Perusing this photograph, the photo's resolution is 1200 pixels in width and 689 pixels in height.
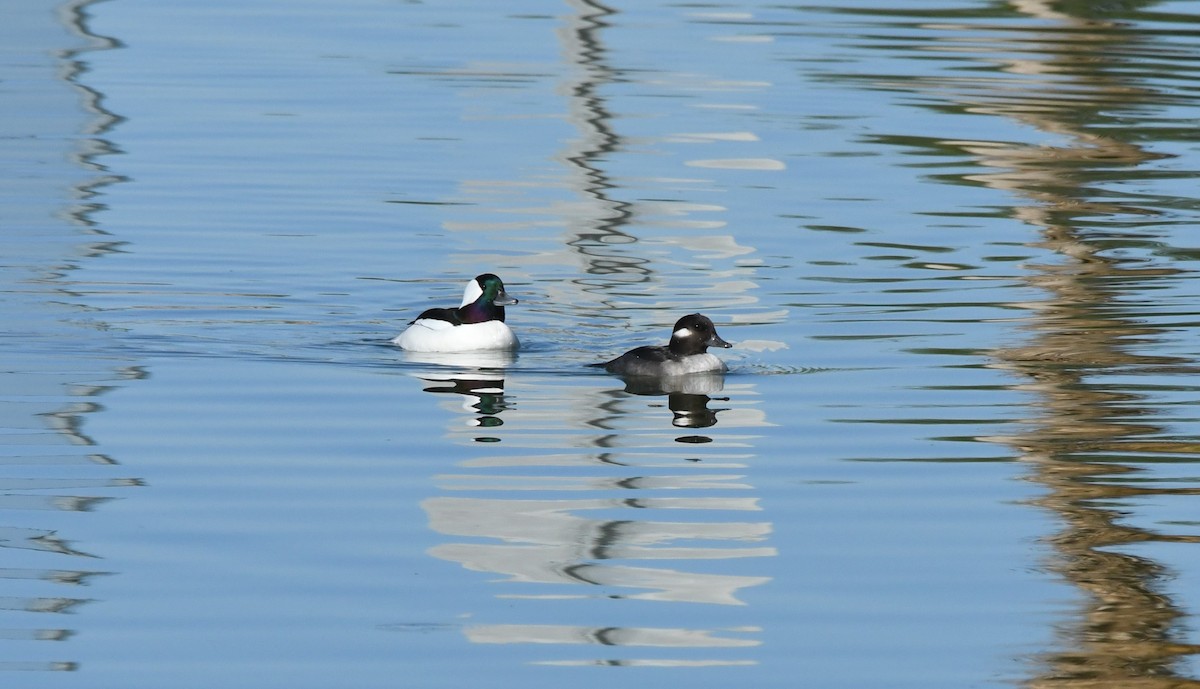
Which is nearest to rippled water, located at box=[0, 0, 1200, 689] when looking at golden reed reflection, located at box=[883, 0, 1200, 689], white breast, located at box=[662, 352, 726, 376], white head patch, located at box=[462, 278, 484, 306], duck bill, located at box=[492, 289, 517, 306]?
golden reed reflection, located at box=[883, 0, 1200, 689]

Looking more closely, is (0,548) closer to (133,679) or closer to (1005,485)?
(133,679)

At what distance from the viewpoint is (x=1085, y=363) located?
1336 cm

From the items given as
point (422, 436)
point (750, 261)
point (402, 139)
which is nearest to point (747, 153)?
point (402, 139)

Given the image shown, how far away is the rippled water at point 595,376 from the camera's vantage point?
27.0 ft

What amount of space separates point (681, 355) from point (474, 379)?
1.26m

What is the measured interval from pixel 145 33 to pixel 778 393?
19734mm

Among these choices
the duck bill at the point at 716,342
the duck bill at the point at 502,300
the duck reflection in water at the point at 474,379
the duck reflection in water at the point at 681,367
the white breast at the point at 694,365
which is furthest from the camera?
the duck bill at the point at 502,300

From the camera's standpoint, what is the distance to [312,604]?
838 cm

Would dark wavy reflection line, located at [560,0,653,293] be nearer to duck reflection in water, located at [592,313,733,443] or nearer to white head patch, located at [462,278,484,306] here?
white head patch, located at [462,278,484,306]

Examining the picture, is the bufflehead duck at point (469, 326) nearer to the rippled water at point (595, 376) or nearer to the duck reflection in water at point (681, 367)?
the rippled water at point (595, 376)

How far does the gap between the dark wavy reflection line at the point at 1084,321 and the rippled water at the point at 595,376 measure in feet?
0.12

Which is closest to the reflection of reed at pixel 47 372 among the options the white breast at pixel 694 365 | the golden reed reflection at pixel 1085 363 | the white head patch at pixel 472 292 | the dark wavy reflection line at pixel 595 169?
the white head patch at pixel 472 292

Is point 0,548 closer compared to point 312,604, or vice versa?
point 312,604

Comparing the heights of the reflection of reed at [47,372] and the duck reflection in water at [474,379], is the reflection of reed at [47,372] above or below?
above
